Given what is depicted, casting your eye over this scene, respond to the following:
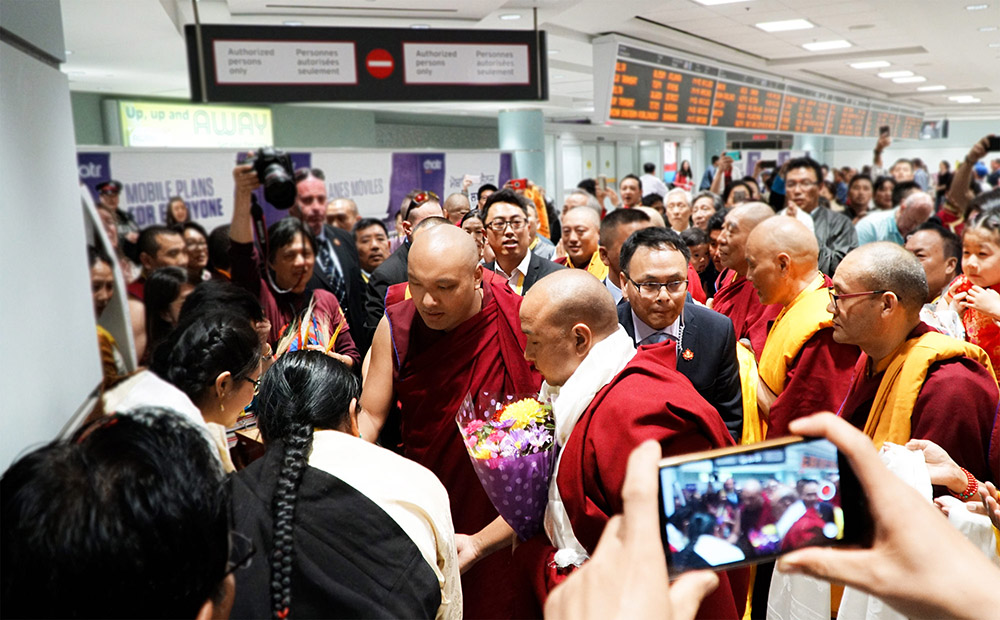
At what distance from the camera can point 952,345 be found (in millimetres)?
2141

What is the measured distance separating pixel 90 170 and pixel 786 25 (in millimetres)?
6627

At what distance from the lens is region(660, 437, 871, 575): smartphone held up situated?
0.90 m

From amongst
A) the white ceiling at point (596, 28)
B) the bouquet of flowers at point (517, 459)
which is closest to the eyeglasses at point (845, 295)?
the bouquet of flowers at point (517, 459)

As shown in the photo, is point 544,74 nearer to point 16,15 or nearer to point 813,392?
point 813,392

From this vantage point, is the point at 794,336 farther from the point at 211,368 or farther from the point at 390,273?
the point at 211,368

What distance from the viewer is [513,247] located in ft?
12.3

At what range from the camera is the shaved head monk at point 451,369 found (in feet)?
8.08

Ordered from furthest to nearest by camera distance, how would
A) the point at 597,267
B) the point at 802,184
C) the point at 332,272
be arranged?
the point at 802,184 → the point at 597,267 → the point at 332,272

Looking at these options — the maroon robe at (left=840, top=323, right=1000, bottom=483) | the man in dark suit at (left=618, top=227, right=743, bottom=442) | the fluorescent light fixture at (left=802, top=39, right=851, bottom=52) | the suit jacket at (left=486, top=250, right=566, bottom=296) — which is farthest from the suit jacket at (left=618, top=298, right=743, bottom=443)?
the fluorescent light fixture at (left=802, top=39, right=851, bottom=52)

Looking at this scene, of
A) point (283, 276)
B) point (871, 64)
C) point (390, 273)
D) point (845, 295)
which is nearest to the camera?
point (845, 295)

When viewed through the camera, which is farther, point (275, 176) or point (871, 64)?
point (871, 64)

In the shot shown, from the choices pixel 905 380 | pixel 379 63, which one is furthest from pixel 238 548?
pixel 379 63

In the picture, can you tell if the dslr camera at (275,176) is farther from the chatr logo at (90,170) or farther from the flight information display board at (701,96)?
the flight information display board at (701,96)

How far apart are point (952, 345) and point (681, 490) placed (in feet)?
5.40
